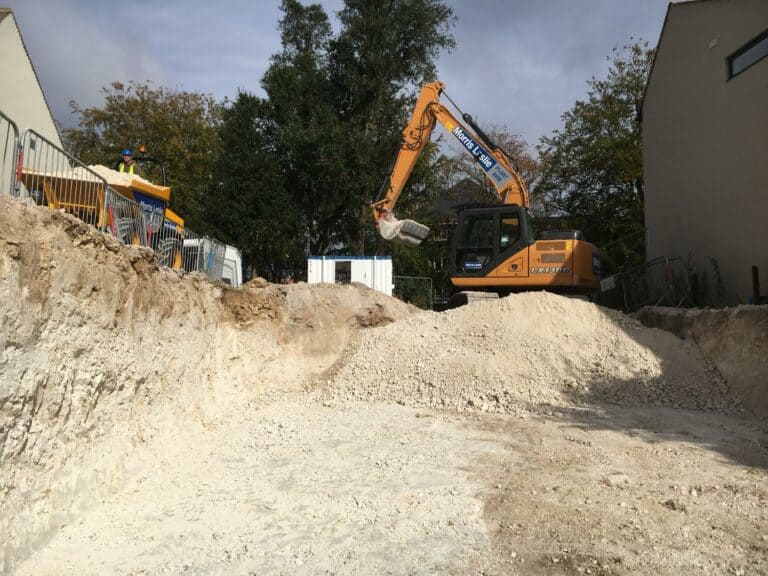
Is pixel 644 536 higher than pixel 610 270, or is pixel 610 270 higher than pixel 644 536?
pixel 610 270

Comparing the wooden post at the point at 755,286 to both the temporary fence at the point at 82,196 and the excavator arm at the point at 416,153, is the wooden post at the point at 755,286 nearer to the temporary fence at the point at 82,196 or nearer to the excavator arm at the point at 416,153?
the excavator arm at the point at 416,153

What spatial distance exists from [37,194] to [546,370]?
713 centimetres

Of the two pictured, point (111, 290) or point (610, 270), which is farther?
point (610, 270)

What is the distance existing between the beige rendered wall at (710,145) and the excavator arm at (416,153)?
12.6ft

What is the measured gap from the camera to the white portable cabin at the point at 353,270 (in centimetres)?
1727

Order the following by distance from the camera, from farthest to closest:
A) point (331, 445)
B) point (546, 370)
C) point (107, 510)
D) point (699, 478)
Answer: point (546, 370)
point (331, 445)
point (699, 478)
point (107, 510)

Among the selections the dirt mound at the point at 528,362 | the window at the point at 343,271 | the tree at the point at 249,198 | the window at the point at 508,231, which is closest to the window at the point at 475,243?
the window at the point at 508,231

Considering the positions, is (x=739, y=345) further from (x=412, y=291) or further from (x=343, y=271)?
(x=412, y=291)

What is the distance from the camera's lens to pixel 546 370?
883 cm

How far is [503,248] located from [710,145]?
16.3 ft

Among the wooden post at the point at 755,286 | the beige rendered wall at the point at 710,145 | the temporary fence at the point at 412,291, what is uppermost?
the beige rendered wall at the point at 710,145

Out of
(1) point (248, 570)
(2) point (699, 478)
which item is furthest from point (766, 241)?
(1) point (248, 570)

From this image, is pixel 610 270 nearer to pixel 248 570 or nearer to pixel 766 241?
pixel 766 241

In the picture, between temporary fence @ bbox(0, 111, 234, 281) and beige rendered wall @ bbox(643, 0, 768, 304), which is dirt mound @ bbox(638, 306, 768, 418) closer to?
beige rendered wall @ bbox(643, 0, 768, 304)
